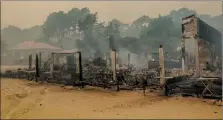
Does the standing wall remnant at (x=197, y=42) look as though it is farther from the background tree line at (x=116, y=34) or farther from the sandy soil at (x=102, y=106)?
the sandy soil at (x=102, y=106)

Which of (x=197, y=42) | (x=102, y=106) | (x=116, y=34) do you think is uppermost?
(x=116, y=34)

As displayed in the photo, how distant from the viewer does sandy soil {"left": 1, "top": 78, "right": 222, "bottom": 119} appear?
32.8ft

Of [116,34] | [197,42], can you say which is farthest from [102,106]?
[116,34]

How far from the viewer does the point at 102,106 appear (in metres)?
11.7

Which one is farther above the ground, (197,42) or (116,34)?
(116,34)

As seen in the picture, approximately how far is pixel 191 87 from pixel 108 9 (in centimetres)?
756

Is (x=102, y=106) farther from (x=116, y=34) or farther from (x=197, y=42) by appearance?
(x=116, y=34)

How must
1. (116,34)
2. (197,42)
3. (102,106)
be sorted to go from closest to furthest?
(102,106) → (197,42) → (116,34)

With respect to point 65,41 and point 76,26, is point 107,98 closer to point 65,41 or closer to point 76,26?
point 76,26

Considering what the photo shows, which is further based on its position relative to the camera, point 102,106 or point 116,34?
point 116,34

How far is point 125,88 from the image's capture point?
672 inches

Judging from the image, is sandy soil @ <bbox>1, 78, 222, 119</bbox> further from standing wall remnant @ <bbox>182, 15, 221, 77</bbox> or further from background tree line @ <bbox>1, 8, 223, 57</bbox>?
background tree line @ <bbox>1, 8, 223, 57</bbox>

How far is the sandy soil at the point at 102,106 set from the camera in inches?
394

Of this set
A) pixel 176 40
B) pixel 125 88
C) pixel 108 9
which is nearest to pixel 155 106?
pixel 125 88
